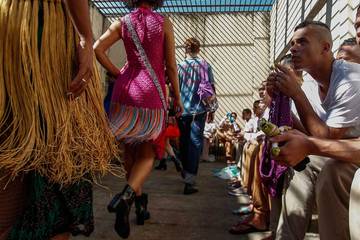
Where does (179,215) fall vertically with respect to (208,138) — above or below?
below

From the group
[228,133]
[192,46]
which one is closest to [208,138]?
[228,133]

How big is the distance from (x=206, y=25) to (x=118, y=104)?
333 inches

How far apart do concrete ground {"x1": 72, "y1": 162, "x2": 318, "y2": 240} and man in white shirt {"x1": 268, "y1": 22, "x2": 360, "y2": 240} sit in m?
0.64

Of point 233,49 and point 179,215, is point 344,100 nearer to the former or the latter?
point 179,215

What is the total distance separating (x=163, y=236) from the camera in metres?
2.35

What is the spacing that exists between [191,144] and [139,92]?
5.45 feet

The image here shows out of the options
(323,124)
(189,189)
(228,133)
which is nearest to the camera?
(323,124)

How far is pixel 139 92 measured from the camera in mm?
2250

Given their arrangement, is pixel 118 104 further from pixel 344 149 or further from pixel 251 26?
pixel 251 26

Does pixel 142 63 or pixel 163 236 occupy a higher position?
pixel 142 63

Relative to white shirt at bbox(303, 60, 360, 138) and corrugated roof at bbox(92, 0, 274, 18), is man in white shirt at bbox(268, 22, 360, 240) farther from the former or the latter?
corrugated roof at bbox(92, 0, 274, 18)

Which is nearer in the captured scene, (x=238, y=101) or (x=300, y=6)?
(x=300, y=6)

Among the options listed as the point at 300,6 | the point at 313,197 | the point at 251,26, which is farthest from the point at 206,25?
the point at 313,197

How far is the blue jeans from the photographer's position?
12.4 ft
